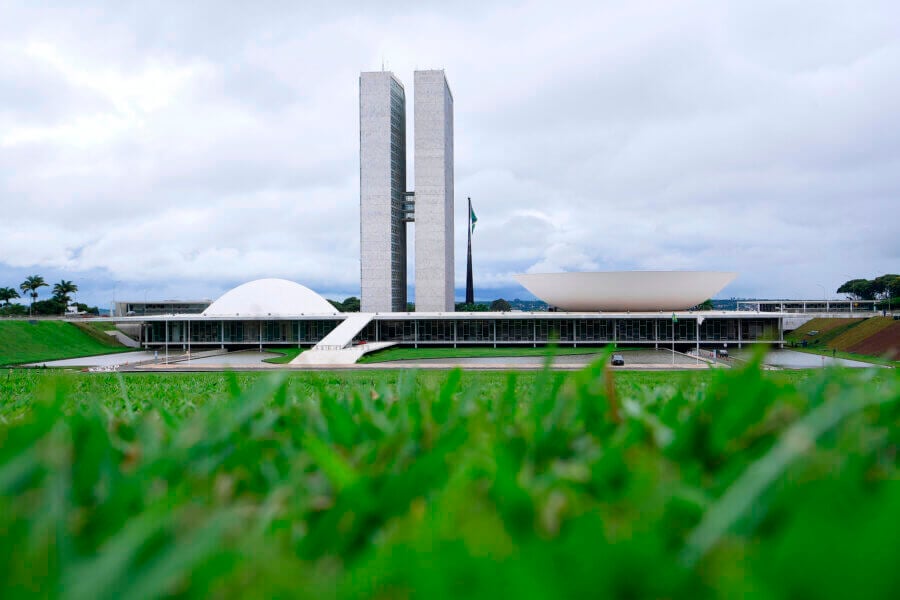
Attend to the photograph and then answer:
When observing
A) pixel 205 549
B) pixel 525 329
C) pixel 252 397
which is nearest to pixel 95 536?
pixel 205 549

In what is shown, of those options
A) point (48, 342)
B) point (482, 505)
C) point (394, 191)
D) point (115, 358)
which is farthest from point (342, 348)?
point (482, 505)

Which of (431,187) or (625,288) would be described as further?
(431,187)

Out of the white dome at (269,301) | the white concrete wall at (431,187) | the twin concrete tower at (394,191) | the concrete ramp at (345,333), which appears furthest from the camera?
the white concrete wall at (431,187)

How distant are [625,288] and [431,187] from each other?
16.8 meters

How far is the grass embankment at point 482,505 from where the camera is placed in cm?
45

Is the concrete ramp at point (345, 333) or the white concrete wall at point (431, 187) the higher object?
the white concrete wall at point (431, 187)

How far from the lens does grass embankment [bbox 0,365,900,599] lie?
452 millimetres

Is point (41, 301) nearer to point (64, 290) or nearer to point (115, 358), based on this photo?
point (64, 290)

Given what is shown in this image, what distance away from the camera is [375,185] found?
45.4m

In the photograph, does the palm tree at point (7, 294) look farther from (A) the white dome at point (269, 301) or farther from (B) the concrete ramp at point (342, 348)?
(B) the concrete ramp at point (342, 348)

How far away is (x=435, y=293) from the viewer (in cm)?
4669

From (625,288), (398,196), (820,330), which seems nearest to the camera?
(625,288)

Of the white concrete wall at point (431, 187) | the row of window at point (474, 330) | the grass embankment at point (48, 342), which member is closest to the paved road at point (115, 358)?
the grass embankment at point (48, 342)

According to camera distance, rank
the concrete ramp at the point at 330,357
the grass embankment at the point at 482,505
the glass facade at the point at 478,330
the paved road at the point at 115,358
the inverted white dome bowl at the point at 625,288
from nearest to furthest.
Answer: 1. the grass embankment at the point at 482,505
2. the concrete ramp at the point at 330,357
3. the paved road at the point at 115,358
4. the inverted white dome bowl at the point at 625,288
5. the glass facade at the point at 478,330
